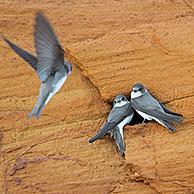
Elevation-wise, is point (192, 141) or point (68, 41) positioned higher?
point (68, 41)

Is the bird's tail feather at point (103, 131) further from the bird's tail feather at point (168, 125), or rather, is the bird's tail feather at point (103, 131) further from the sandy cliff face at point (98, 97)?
the bird's tail feather at point (168, 125)

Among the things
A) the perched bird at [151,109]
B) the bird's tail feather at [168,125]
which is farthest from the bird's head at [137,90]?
the bird's tail feather at [168,125]

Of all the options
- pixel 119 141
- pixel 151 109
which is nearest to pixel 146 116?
pixel 151 109

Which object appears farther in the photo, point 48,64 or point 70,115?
point 70,115

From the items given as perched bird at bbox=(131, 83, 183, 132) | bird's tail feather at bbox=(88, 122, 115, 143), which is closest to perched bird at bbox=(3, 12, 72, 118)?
bird's tail feather at bbox=(88, 122, 115, 143)

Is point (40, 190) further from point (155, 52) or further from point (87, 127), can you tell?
point (155, 52)

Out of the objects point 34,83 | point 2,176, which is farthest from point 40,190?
point 34,83

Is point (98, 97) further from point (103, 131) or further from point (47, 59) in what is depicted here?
point (47, 59)

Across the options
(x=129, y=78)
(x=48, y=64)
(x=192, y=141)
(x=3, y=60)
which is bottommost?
(x=192, y=141)
